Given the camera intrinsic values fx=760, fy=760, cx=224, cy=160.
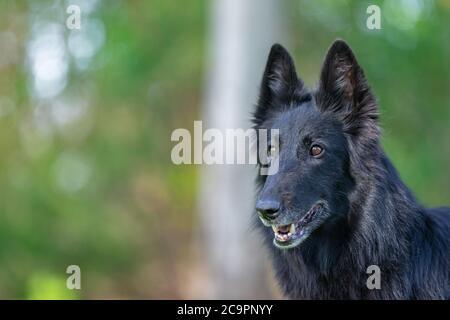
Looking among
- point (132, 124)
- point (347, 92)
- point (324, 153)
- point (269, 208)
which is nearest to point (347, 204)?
point (324, 153)

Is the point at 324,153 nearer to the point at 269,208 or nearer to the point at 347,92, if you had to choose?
the point at 347,92

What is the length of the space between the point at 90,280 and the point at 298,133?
52.3ft

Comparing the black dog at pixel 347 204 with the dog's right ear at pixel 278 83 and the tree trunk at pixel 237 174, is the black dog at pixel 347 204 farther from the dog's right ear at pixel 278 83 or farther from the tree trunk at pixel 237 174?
the tree trunk at pixel 237 174

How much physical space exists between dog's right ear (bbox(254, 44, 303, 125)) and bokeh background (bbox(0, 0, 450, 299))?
9919mm

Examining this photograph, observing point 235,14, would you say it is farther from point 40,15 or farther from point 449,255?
point 449,255

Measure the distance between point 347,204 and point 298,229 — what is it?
1.39 ft

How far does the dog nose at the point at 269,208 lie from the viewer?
546 centimetres

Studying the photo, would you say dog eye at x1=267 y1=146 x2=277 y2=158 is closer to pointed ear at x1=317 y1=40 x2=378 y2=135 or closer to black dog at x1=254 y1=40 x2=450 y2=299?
black dog at x1=254 y1=40 x2=450 y2=299

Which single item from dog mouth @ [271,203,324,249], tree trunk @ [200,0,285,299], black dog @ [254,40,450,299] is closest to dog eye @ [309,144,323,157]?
black dog @ [254,40,450,299]

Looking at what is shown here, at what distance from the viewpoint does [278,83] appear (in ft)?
20.4

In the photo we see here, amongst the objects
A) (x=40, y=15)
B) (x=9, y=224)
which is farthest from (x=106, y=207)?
(x=40, y=15)

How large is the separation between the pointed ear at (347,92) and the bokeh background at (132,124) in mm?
10409

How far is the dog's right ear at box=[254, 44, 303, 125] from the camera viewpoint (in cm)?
612

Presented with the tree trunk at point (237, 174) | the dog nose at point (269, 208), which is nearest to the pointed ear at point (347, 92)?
the dog nose at point (269, 208)
